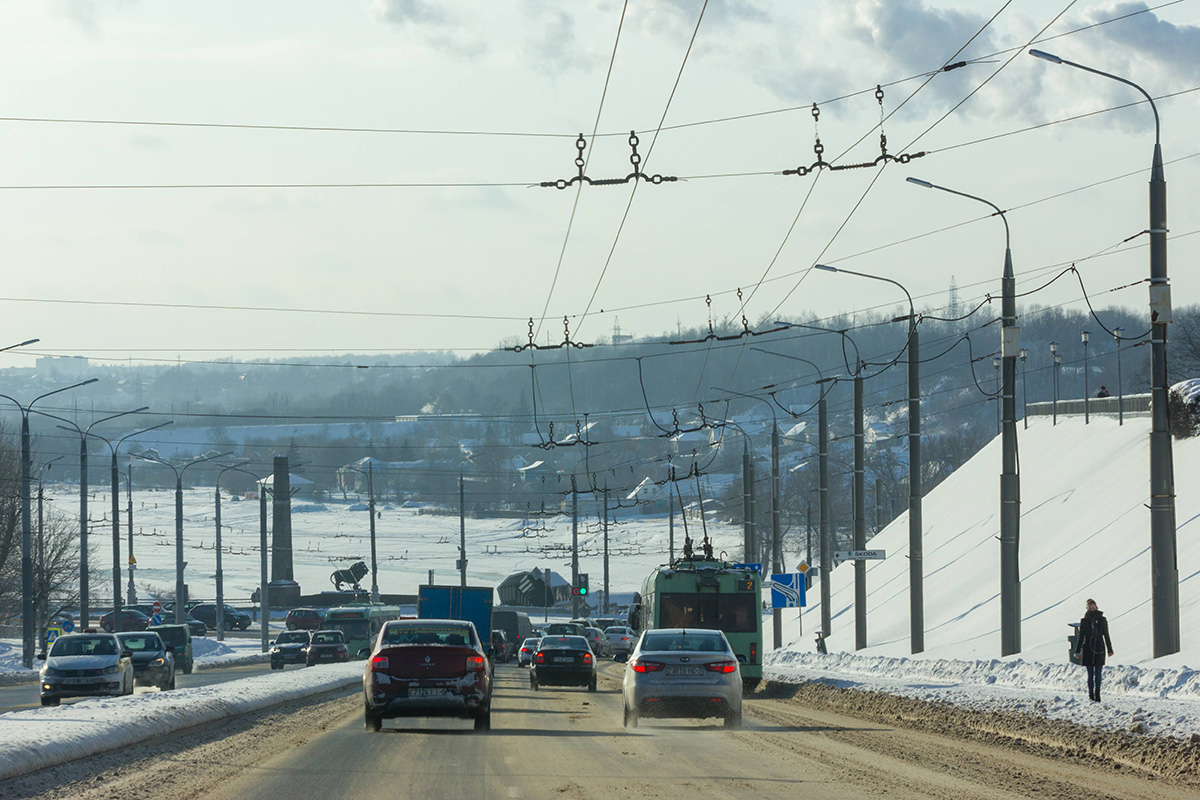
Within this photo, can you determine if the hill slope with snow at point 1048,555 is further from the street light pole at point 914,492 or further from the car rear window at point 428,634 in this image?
the car rear window at point 428,634

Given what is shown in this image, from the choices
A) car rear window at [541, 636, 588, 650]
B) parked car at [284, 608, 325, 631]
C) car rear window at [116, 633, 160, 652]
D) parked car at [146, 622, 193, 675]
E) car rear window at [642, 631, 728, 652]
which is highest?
car rear window at [642, 631, 728, 652]

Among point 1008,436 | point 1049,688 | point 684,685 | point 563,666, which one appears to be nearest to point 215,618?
point 563,666

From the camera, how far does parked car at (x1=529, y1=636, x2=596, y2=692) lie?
3594 centimetres

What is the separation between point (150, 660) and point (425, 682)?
19.6 meters

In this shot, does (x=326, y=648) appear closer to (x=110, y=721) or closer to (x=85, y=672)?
(x=85, y=672)

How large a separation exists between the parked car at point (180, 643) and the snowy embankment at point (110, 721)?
20949mm

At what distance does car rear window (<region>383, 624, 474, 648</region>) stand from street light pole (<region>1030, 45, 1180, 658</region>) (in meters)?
11.5

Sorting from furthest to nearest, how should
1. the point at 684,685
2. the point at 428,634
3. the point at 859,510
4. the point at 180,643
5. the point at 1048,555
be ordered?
the point at 180,643 → the point at 1048,555 → the point at 859,510 → the point at 684,685 → the point at 428,634

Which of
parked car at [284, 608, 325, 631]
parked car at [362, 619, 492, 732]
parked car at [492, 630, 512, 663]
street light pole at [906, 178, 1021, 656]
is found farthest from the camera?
parked car at [284, 608, 325, 631]

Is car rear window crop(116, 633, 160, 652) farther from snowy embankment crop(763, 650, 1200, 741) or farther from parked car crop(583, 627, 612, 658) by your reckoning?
parked car crop(583, 627, 612, 658)

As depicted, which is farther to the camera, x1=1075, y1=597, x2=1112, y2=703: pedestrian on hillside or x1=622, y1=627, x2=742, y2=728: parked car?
x1=1075, y1=597, x2=1112, y2=703: pedestrian on hillside

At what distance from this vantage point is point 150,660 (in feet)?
121

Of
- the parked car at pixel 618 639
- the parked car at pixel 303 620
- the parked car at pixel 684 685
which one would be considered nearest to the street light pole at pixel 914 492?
the parked car at pixel 684 685

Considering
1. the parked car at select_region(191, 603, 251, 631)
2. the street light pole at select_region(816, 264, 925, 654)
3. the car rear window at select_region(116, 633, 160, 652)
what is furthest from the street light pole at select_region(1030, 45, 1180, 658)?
the parked car at select_region(191, 603, 251, 631)
